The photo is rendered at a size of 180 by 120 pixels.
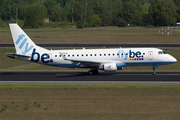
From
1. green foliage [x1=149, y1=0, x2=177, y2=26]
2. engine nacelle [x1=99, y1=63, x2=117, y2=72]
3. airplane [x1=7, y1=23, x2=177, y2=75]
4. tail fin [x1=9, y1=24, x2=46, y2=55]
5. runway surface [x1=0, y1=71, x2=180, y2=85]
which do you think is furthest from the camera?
green foliage [x1=149, y1=0, x2=177, y2=26]

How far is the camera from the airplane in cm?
4162

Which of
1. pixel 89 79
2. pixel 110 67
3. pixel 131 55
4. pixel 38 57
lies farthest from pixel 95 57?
pixel 38 57

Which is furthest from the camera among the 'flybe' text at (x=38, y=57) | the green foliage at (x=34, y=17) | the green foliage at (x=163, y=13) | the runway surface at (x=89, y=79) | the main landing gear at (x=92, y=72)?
the green foliage at (x=34, y=17)

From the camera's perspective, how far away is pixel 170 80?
3662cm

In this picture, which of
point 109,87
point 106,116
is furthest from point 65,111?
point 109,87

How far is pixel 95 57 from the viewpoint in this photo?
4225 centimetres

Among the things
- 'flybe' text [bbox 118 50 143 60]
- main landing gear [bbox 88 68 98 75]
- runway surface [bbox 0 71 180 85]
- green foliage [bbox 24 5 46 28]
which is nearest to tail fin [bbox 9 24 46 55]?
runway surface [bbox 0 71 180 85]

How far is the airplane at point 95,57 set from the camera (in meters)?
41.6

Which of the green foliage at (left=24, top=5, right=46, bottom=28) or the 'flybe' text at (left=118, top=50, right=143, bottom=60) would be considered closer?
the 'flybe' text at (left=118, top=50, right=143, bottom=60)

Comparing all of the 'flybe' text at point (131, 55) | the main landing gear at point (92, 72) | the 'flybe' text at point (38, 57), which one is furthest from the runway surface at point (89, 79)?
the 'flybe' text at point (131, 55)

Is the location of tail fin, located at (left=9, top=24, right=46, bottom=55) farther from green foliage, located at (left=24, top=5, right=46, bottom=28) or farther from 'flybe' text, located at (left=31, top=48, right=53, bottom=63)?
green foliage, located at (left=24, top=5, right=46, bottom=28)

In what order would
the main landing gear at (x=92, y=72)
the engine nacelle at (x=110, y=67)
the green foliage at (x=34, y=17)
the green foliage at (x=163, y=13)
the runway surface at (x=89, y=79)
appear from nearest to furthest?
the runway surface at (x=89, y=79) → the engine nacelle at (x=110, y=67) → the main landing gear at (x=92, y=72) → the green foliage at (x=163, y=13) → the green foliage at (x=34, y=17)

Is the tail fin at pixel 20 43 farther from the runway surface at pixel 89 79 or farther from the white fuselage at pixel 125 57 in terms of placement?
the white fuselage at pixel 125 57

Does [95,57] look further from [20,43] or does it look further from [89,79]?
[20,43]
